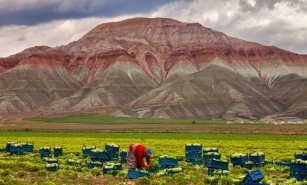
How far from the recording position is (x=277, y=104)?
181 metres

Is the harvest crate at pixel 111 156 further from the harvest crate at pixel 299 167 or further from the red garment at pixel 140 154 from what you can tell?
the harvest crate at pixel 299 167

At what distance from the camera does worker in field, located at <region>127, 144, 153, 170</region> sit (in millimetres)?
24500

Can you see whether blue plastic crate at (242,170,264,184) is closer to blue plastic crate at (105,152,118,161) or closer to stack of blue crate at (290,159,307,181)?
stack of blue crate at (290,159,307,181)

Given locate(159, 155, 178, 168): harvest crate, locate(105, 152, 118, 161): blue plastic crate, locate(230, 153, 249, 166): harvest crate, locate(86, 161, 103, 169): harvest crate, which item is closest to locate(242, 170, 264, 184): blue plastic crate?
locate(159, 155, 178, 168): harvest crate

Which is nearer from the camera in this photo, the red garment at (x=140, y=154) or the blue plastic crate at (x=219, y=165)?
the blue plastic crate at (x=219, y=165)

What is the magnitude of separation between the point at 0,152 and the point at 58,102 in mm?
158805

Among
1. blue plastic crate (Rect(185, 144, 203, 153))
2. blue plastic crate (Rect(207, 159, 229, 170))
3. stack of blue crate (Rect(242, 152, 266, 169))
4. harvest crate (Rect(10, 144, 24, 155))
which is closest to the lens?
blue plastic crate (Rect(207, 159, 229, 170))

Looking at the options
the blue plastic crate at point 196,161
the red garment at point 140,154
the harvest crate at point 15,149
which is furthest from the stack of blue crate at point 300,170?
the harvest crate at point 15,149

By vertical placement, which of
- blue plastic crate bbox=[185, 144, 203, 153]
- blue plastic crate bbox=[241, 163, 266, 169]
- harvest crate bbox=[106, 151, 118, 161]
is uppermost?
blue plastic crate bbox=[185, 144, 203, 153]

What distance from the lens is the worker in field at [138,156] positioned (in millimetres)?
24500

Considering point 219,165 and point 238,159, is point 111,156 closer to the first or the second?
point 238,159

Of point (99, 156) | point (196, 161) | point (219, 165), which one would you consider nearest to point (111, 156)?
point (99, 156)

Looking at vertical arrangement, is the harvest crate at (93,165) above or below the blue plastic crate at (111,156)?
below

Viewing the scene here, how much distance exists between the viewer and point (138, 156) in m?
24.7
